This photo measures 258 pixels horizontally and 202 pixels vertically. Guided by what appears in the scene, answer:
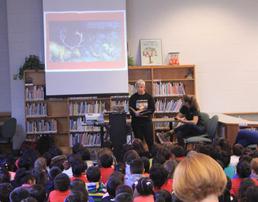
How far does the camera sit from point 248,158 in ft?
12.9

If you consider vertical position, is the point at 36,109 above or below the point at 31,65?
below

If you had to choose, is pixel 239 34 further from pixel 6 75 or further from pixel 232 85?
pixel 6 75

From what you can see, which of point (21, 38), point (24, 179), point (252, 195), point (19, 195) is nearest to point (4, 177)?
point (24, 179)

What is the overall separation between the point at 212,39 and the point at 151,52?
131 centimetres

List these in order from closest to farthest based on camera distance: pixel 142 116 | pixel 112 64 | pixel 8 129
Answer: pixel 142 116 → pixel 8 129 → pixel 112 64

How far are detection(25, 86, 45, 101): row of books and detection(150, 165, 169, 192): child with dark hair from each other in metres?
5.27

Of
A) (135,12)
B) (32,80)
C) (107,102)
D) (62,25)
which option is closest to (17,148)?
(32,80)

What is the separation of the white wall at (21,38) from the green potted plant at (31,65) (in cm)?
18

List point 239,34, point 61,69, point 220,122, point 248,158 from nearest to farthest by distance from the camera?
point 248,158, point 220,122, point 61,69, point 239,34

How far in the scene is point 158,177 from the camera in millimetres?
3455

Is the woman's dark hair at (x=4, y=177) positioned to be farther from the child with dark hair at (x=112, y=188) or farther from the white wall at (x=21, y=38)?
the white wall at (x=21, y=38)

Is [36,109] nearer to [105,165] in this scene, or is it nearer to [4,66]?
[4,66]

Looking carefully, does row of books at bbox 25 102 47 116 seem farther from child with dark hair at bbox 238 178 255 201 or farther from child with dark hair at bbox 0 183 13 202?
child with dark hair at bbox 238 178 255 201

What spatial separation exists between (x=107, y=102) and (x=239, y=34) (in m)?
3.09
